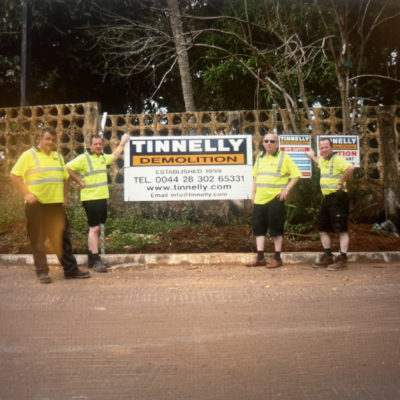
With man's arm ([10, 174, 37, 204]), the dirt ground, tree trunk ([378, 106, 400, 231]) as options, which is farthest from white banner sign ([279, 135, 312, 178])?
man's arm ([10, 174, 37, 204])

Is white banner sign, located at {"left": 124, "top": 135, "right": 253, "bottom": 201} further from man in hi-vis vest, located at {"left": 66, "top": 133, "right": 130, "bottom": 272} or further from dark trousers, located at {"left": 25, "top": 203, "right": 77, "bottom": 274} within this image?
dark trousers, located at {"left": 25, "top": 203, "right": 77, "bottom": 274}

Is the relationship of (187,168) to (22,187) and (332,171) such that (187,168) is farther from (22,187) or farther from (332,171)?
(22,187)

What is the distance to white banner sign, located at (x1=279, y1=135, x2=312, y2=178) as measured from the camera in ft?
31.3

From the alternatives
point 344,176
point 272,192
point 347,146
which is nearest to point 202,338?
point 272,192

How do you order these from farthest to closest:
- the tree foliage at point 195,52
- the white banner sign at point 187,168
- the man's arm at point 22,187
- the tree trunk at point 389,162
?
the tree foliage at point 195,52 < the tree trunk at point 389,162 < the white banner sign at point 187,168 < the man's arm at point 22,187

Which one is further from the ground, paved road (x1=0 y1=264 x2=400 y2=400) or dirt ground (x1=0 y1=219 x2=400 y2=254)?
dirt ground (x1=0 y1=219 x2=400 y2=254)

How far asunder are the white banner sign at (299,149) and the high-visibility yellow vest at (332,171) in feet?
5.50

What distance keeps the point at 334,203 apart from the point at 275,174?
98cm

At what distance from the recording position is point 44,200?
6988mm

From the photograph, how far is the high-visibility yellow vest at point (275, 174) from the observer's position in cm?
784

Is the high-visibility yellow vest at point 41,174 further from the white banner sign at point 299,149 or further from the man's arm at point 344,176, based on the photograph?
the white banner sign at point 299,149

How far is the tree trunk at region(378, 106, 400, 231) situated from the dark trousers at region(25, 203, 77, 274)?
21.1ft

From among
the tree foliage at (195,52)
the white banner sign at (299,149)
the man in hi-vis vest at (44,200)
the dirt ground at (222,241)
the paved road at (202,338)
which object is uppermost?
the tree foliage at (195,52)

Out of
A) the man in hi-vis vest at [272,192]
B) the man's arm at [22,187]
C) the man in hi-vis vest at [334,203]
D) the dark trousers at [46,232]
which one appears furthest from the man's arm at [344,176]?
the man's arm at [22,187]
